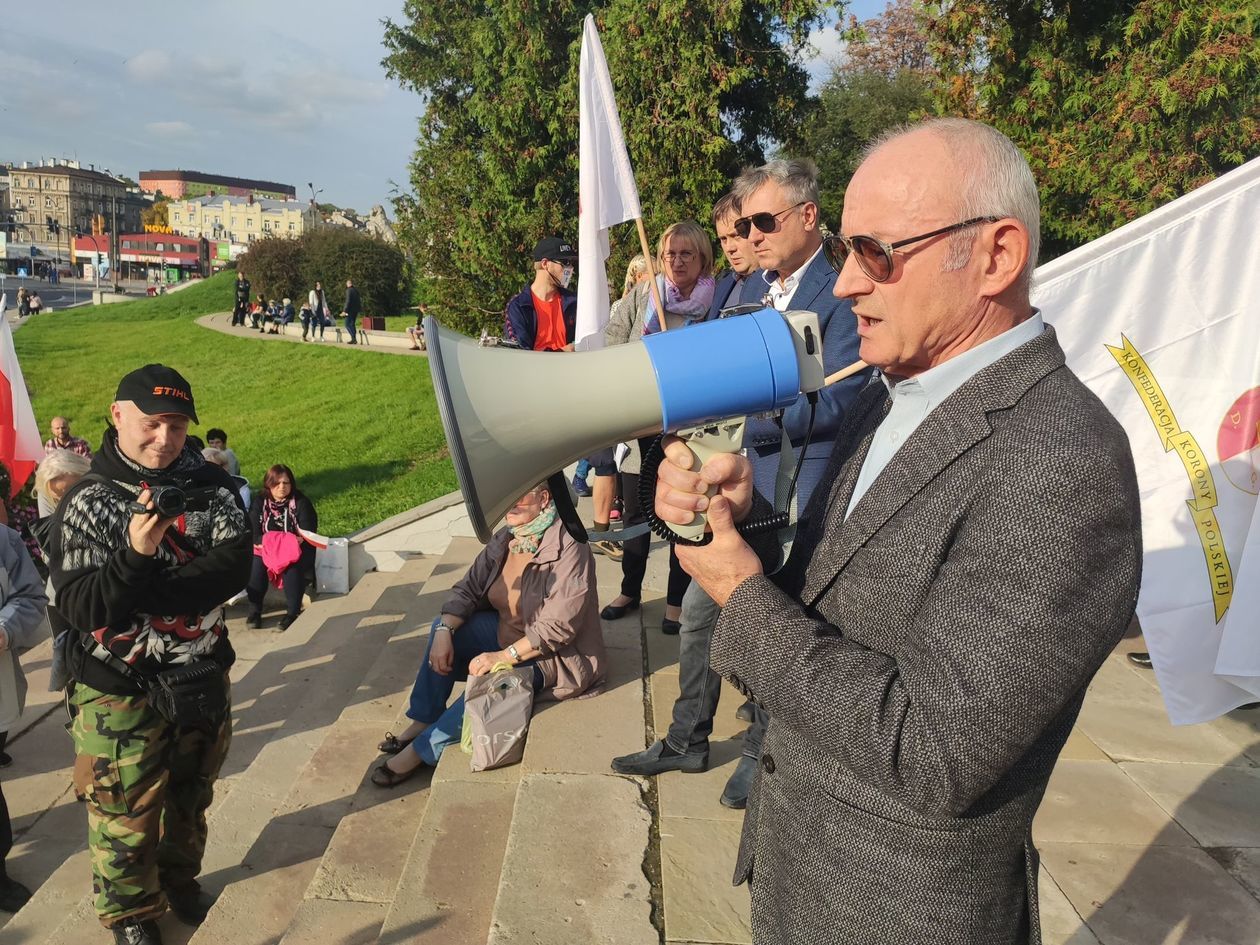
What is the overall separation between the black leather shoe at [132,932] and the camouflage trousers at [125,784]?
0.04m

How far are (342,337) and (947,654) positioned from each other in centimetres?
2475

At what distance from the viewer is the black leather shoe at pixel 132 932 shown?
3008mm

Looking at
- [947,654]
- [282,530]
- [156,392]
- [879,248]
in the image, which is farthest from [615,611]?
[947,654]

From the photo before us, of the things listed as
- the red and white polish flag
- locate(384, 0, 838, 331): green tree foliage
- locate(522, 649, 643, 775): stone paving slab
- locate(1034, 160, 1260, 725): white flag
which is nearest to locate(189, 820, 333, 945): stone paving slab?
locate(522, 649, 643, 775): stone paving slab

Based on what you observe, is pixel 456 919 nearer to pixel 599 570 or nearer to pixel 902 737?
pixel 902 737

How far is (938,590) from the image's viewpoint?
3.67 feet

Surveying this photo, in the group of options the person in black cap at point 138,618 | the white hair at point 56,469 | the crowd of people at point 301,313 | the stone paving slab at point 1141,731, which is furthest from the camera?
the crowd of people at point 301,313

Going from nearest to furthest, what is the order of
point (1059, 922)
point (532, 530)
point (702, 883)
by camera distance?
point (1059, 922) < point (702, 883) < point (532, 530)

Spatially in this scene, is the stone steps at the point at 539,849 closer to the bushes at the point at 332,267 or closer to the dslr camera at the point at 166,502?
the dslr camera at the point at 166,502

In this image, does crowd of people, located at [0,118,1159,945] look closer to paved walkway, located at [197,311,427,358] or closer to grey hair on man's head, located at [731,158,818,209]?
grey hair on man's head, located at [731,158,818,209]

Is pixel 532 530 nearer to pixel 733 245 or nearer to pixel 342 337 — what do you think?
pixel 733 245

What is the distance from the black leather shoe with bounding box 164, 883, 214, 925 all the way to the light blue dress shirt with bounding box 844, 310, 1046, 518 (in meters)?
3.16

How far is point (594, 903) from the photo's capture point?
2564 mm

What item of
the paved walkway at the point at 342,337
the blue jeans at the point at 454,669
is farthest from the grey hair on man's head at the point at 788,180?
the paved walkway at the point at 342,337
